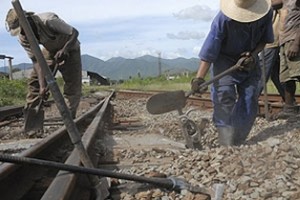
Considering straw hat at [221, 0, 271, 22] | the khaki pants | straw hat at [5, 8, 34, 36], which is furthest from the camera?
the khaki pants

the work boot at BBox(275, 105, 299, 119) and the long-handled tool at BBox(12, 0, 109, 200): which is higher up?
the long-handled tool at BBox(12, 0, 109, 200)

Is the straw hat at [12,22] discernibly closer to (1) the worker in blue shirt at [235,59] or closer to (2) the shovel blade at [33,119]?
(2) the shovel blade at [33,119]

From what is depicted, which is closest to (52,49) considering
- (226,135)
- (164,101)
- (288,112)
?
(164,101)

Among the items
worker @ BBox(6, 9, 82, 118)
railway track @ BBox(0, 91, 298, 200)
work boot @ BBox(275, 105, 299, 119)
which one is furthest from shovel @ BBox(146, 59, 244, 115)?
work boot @ BBox(275, 105, 299, 119)

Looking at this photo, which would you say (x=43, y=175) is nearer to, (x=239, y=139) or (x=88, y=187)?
(x=88, y=187)

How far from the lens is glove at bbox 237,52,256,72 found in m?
4.93

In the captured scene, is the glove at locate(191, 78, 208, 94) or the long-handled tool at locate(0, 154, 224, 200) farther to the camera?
the glove at locate(191, 78, 208, 94)

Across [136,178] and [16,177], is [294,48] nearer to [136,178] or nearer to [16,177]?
[136,178]

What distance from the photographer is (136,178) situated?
3.21 m

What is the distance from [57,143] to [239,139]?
6.05 feet

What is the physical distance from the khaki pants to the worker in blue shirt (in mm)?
2701

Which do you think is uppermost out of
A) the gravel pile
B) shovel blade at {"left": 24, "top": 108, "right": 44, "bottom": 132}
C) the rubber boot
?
the gravel pile

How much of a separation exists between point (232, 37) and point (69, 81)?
338 centimetres

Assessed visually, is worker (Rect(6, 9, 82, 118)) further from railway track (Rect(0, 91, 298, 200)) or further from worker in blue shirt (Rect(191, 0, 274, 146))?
worker in blue shirt (Rect(191, 0, 274, 146))
